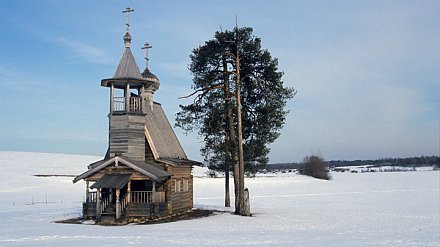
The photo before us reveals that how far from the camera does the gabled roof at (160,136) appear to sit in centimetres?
2670

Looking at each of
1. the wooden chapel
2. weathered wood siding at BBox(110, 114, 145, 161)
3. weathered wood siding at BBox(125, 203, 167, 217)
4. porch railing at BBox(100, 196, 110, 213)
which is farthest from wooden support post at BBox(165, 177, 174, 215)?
porch railing at BBox(100, 196, 110, 213)

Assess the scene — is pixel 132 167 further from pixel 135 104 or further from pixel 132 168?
pixel 135 104

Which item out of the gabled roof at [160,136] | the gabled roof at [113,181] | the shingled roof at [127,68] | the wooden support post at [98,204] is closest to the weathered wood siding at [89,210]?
the wooden support post at [98,204]

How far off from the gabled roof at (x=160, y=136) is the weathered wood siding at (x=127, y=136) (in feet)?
2.07

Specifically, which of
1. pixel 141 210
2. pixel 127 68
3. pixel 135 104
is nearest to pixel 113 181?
pixel 141 210

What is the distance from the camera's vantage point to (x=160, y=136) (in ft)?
94.5

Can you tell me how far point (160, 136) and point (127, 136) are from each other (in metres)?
3.51

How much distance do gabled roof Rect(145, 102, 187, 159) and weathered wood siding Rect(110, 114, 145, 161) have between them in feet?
2.07

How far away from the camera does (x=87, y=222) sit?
74.6 ft

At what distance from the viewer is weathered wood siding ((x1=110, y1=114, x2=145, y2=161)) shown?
25.6 meters

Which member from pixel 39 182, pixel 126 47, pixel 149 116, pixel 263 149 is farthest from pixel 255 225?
pixel 39 182

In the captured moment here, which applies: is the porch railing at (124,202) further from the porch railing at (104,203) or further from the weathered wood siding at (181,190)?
the weathered wood siding at (181,190)

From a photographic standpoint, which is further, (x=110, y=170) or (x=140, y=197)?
(x=140, y=197)

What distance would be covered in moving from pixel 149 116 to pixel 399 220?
16364 mm
